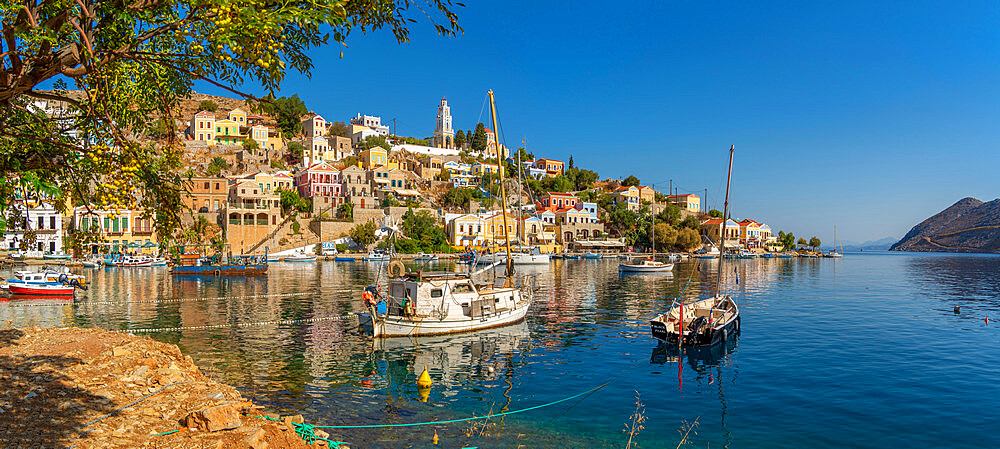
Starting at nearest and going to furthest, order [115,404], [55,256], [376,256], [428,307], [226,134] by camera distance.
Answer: [115,404], [428,307], [55,256], [376,256], [226,134]

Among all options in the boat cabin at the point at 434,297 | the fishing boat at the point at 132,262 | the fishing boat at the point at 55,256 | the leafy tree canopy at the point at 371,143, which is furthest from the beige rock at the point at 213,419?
the leafy tree canopy at the point at 371,143

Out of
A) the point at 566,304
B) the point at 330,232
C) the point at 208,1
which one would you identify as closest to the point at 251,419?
the point at 208,1

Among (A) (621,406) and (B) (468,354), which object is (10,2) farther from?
(B) (468,354)

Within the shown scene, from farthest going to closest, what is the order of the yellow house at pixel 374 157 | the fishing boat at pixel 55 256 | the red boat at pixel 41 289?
the yellow house at pixel 374 157 → the fishing boat at pixel 55 256 → the red boat at pixel 41 289

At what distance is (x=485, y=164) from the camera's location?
434ft

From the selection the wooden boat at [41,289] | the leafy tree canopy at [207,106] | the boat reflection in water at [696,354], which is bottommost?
the boat reflection in water at [696,354]

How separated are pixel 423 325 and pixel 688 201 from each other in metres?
129

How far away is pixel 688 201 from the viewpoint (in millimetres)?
143125

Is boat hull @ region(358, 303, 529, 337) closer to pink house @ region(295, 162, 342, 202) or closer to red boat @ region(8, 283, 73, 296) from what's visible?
red boat @ region(8, 283, 73, 296)

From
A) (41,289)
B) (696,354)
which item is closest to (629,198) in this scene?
(696,354)

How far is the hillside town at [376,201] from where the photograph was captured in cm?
8425

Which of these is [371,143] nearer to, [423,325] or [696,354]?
[423,325]

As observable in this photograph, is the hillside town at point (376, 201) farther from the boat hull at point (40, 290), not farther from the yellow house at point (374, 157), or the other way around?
the boat hull at point (40, 290)

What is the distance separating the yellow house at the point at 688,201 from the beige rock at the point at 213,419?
14152 centimetres
